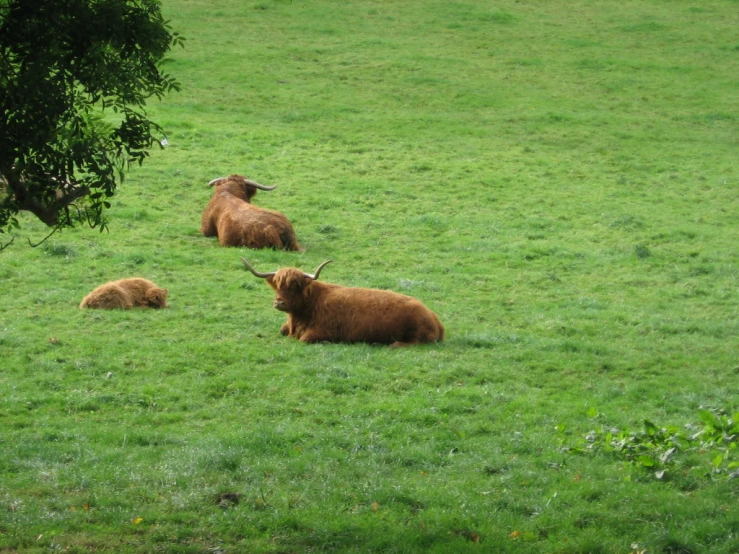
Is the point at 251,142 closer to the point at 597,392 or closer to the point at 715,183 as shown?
the point at 715,183

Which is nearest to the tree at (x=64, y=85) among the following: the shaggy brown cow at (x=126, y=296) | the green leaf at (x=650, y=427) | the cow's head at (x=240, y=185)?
the green leaf at (x=650, y=427)

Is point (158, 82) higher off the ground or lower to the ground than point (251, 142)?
higher

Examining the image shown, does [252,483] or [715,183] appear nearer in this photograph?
[252,483]

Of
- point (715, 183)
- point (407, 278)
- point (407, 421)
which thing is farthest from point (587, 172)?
point (407, 421)

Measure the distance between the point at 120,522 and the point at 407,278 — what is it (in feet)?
35.0

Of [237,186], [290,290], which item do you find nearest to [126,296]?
[290,290]

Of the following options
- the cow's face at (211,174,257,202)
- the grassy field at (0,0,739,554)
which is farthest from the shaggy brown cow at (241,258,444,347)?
the cow's face at (211,174,257,202)

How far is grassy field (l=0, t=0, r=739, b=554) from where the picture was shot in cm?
865

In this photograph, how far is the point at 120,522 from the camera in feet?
27.0

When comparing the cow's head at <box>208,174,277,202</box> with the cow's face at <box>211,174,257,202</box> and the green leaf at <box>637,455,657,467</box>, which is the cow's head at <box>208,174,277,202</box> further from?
the green leaf at <box>637,455,657,467</box>

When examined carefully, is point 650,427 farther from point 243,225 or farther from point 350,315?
point 243,225

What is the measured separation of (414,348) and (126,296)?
4.44m

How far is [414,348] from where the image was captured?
14219 millimetres

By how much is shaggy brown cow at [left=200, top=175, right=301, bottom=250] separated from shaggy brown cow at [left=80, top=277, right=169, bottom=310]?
13.7 ft
